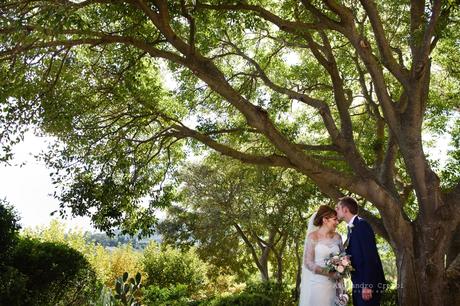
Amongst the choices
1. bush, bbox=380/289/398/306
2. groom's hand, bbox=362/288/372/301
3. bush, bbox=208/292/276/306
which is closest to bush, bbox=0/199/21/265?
bush, bbox=208/292/276/306

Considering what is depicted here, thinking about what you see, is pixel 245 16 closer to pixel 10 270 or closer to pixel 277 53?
pixel 277 53

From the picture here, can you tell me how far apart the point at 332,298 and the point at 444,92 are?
10.1 metres

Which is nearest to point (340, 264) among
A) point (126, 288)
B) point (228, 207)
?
point (126, 288)

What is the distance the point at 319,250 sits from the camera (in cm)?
690

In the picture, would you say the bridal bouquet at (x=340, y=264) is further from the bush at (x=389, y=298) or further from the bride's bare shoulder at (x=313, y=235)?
the bush at (x=389, y=298)

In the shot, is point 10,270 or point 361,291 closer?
point 361,291

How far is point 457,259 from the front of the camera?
9.05 meters

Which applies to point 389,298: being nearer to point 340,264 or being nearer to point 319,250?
point 319,250

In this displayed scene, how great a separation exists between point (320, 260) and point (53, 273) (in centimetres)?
654

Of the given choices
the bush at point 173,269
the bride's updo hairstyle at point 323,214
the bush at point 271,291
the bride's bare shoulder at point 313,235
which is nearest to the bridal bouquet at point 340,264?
the bride's bare shoulder at point 313,235

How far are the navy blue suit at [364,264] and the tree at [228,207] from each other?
8.61m

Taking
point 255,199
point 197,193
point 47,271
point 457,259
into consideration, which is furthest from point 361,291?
point 197,193

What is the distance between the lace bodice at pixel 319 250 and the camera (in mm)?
6840

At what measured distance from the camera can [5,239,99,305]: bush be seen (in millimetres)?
10352
